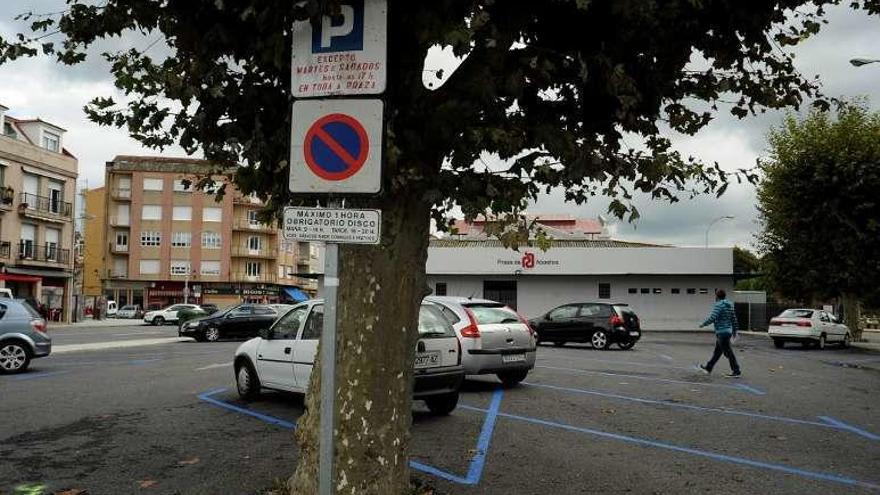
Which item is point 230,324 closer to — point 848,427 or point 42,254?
point 848,427

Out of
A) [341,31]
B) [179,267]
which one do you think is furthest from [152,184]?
[341,31]

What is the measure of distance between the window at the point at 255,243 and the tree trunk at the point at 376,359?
245ft

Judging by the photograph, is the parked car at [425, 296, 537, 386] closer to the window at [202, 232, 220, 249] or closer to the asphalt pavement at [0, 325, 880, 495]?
the asphalt pavement at [0, 325, 880, 495]

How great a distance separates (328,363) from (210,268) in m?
72.4

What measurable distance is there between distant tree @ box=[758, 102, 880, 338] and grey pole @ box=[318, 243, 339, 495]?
96.6ft

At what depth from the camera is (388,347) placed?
4.62 meters

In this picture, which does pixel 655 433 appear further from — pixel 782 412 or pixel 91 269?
pixel 91 269

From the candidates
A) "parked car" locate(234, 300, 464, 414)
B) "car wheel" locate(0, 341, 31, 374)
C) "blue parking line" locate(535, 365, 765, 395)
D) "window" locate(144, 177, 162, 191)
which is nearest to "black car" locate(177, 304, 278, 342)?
"car wheel" locate(0, 341, 31, 374)

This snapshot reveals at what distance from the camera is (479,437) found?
26.6 feet

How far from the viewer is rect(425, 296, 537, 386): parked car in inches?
448

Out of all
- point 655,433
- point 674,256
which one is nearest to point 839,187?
point 674,256

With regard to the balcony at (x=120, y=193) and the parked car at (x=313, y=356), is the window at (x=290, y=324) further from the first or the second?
the balcony at (x=120, y=193)

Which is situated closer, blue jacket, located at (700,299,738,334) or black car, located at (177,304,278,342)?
blue jacket, located at (700,299,738,334)

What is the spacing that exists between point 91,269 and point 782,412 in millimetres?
78473
